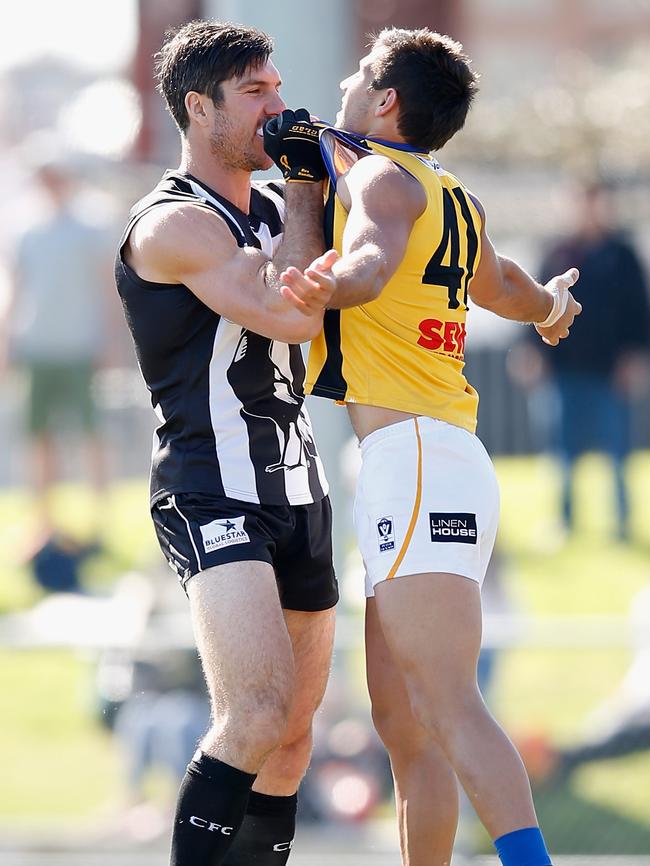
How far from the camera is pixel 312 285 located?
3250mm

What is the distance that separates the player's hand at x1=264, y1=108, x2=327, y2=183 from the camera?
3.59 m

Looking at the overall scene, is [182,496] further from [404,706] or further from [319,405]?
[319,405]

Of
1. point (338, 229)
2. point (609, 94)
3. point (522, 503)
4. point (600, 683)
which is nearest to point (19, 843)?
point (600, 683)

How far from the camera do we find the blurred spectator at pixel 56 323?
9.38 meters

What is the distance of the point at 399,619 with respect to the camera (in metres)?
3.52

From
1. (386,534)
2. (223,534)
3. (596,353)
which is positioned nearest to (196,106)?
(223,534)

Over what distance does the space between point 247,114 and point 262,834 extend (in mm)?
1801

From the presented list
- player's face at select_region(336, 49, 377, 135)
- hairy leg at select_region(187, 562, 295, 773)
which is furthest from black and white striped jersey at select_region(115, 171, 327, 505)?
player's face at select_region(336, 49, 377, 135)

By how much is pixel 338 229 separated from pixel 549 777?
3653mm

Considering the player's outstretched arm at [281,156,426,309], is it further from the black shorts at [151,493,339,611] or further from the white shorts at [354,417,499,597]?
the black shorts at [151,493,339,611]

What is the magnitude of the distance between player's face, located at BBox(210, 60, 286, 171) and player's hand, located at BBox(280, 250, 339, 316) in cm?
57

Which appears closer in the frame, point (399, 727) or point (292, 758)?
point (399, 727)

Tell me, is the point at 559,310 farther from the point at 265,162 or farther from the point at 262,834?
the point at 262,834

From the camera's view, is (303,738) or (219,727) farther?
(303,738)
